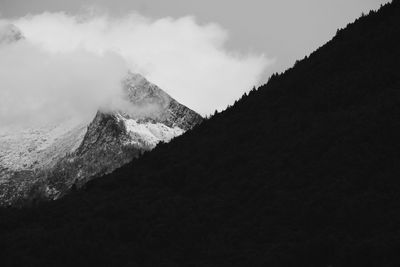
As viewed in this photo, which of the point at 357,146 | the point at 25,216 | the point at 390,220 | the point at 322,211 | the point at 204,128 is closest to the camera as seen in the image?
the point at 390,220

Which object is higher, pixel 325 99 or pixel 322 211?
pixel 325 99

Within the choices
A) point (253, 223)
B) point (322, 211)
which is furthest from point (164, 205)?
point (322, 211)

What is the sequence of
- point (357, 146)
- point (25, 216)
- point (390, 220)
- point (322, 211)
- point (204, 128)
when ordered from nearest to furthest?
point (390, 220)
point (322, 211)
point (357, 146)
point (25, 216)
point (204, 128)

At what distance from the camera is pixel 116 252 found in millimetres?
80812

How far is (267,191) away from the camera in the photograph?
295 ft

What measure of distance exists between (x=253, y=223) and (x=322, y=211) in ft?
23.5

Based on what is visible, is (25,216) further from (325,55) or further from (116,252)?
(325,55)

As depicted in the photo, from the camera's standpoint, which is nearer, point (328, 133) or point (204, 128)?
point (328, 133)

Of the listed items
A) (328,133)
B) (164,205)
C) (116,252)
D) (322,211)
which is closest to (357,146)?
(328,133)

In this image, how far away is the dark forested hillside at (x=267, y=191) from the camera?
7694 cm

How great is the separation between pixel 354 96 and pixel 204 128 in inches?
997

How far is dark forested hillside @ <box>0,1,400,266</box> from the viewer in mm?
76938

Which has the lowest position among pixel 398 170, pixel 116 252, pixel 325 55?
pixel 116 252

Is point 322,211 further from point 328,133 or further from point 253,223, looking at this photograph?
point 328,133
